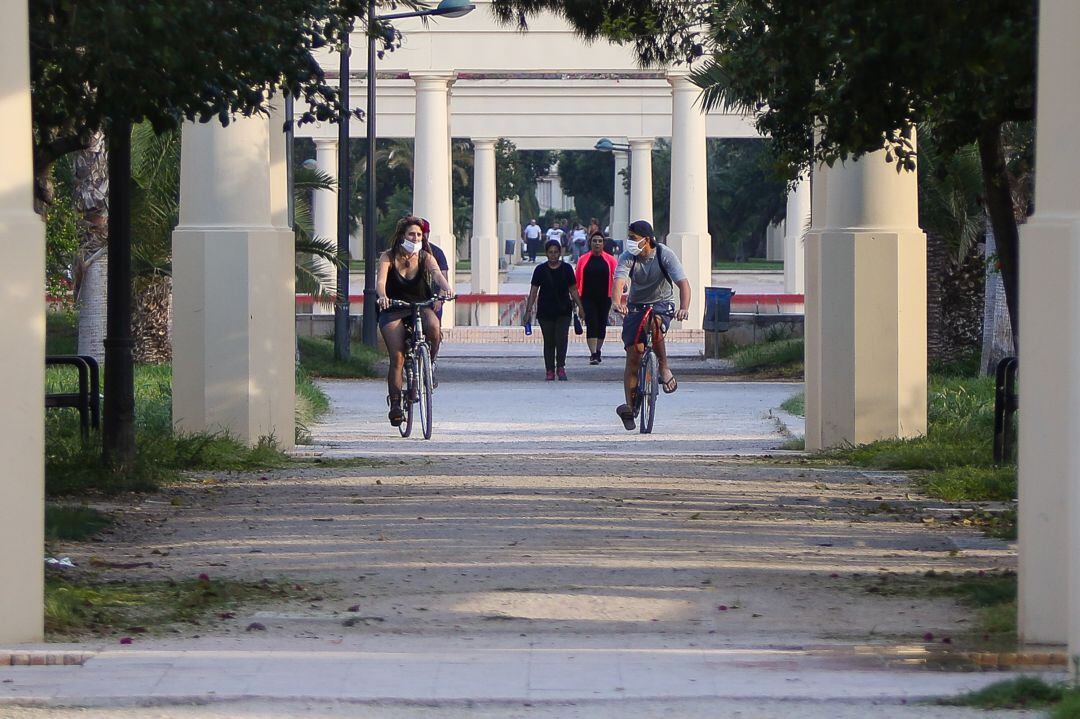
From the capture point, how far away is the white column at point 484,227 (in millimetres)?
40156

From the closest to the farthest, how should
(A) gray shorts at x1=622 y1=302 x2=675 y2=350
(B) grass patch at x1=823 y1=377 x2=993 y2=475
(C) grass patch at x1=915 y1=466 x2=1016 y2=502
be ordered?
1. (C) grass patch at x1=915 y1=466 x2=1016 y2=502
2. (B) grass patch at x1=823 y1=377 x2=993 y2=475
3. (A) gray shorts at x1=622 y1=302 x2=675 y2=350

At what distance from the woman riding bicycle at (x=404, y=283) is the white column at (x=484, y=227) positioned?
25.7 m

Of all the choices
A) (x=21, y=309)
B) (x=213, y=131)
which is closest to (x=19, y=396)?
(x=21, y=309)

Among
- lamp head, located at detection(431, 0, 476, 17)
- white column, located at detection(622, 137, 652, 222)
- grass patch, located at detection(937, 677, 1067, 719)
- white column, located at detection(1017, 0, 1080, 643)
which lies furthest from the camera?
white column, located at detection(622, 137, 652, 222)

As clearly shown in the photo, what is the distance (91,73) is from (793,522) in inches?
160

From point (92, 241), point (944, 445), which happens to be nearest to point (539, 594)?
point (944, 445)

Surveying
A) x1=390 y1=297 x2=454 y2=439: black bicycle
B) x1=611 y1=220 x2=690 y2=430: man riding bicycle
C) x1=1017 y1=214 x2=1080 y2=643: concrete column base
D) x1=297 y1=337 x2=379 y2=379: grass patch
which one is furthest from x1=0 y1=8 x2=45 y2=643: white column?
x1=297 y1=337 x2=379 y2=379: grass patch

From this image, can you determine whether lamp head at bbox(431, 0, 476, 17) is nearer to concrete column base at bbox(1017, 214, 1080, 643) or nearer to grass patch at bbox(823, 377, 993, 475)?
grass patch at bbox(823, 377, 993, 475)

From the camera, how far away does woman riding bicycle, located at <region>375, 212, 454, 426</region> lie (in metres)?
13.1

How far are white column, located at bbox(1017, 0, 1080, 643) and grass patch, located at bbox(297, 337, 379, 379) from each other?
18.0 metres

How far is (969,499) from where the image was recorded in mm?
9648

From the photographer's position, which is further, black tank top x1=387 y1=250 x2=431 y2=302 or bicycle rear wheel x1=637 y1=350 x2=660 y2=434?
bicycle rear wheel x1=637 y1=350 x2=660 y2=434

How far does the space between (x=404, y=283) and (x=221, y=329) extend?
189cm

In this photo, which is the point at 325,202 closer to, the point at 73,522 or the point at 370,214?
the point at 370,214
